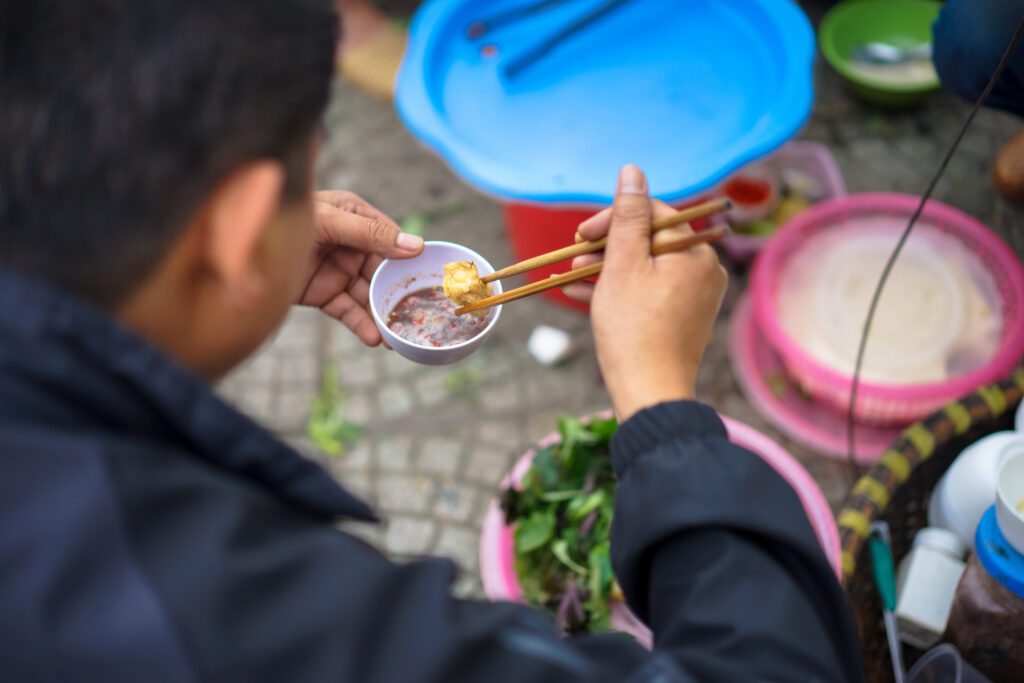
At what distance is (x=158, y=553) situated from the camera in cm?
78

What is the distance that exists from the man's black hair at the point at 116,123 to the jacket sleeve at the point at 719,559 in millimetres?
724

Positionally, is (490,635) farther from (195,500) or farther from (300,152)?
(300,152)

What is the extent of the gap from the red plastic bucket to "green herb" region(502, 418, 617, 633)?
1.95 feet

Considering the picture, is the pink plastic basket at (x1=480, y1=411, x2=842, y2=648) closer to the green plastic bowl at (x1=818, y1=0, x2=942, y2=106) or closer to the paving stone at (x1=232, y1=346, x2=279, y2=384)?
the paving stone at (x1=232, y1=346, x2=279, y2=384)

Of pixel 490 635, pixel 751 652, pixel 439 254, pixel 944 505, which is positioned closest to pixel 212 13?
pixel 490 635

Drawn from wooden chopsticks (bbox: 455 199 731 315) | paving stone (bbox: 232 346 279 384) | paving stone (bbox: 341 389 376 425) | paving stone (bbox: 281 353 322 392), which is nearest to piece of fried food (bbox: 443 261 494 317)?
wooden chopsticks (bbox: 455 199 731 315)

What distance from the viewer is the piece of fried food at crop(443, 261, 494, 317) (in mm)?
1540

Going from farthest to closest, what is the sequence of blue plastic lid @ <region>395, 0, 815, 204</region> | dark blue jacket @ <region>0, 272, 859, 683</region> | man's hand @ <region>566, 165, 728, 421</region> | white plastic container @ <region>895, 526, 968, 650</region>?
blue plastic lid @ <region>395, 0, 815, 204</region>, white plastic container @ <region>895, 526, 968, 650</region>, man's hand @ <region>566, 165, 728, 421</region>, dark blue jacket @ <region>0, 272, 859, 683</region>

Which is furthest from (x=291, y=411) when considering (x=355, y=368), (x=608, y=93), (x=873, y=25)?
(x=873, y=25)

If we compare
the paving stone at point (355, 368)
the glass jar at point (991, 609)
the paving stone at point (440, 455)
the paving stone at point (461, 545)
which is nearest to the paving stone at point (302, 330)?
the paving stone at point (355, 368)

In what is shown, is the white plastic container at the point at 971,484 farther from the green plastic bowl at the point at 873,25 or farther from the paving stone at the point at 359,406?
the green plastic bowl at the point at 873,25

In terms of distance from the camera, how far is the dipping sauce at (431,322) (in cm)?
168

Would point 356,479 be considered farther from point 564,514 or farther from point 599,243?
point 599,243

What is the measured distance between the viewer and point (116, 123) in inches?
31.1
